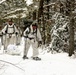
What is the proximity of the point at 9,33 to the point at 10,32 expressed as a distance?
0.35 feet

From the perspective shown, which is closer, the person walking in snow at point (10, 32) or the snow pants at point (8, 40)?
the person walking in snow at point (10, 32)

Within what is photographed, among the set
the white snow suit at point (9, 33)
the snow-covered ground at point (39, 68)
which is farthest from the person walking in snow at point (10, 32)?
the snow-covered ground at point (39, 68)

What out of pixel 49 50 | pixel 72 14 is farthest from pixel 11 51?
pixel 72 14

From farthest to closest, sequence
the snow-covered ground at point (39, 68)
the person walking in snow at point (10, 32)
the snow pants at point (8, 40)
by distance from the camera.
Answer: the snow pants at point (8, 40), the person walking in snow at point (10, 32), the snow-covered ground at point (39, 68)

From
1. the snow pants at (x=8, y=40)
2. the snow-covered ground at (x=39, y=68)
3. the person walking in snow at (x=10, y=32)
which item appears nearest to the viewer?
the snow-covered ground at (x=39, y=68)

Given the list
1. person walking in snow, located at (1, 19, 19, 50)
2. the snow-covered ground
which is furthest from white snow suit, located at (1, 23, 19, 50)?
the snow-covered ground

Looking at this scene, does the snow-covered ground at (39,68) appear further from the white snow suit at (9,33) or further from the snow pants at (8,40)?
the snow pants at (8,40)

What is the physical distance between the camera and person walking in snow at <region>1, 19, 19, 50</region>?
1598cm

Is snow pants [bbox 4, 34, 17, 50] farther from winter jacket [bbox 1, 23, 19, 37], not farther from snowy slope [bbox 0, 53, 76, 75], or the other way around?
snowy slope [bbox 0, 53, 76, 75]

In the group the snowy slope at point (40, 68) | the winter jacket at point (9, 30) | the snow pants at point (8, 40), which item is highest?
the winter jacket at point (9, 30)

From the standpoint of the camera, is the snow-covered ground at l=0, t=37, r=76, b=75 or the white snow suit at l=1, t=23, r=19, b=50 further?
the white snow suit at l=1, t=23, r=19, b=50

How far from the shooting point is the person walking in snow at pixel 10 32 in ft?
52.4

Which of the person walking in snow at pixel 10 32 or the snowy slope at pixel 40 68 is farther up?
the person walking in snow at pixel 10 32

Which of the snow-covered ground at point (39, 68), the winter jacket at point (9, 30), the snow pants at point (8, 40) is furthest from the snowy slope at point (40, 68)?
the snow pants at point (8, 40)
